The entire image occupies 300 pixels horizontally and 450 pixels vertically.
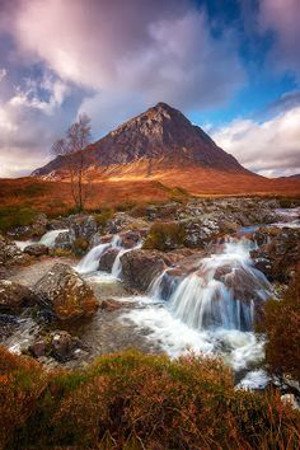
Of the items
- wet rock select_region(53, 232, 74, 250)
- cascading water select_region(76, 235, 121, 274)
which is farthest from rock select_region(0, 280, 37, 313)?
wet rock select_region(53, 232, 74, 250)

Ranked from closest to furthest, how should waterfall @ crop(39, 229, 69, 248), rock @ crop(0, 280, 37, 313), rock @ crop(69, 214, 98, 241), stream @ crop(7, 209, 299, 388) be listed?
stream @ crop(7, 209, 299, 388) → rock @ crop(0, 280, 37, 313) → rock @ crop(69, 214, 98, 241) → waterfall @ crop(39, 229, 69, 248)

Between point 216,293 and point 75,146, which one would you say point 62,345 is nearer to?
point 216,293

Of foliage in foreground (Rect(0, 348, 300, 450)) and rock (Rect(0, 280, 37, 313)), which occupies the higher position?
foliage in foreground (Rect(0, 348, 300, 450))

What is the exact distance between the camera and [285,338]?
6.68 m

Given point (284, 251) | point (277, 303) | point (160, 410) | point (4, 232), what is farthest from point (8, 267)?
point (160, 410)

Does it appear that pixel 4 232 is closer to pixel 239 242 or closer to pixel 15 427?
pixel 239 242

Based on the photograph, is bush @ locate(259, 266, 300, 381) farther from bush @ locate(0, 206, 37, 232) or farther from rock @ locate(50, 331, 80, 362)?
bush @ locate(0, 206, 37, 232)

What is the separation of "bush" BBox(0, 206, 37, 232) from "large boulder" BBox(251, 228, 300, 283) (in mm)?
26392

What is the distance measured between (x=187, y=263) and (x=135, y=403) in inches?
475

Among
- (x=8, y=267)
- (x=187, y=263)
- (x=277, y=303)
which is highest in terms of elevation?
(x=277, y=303)

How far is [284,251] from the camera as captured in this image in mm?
15109

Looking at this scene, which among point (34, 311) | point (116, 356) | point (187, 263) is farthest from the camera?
point (187, 263)

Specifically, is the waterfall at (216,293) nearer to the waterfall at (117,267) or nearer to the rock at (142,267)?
the rock at (142,267)

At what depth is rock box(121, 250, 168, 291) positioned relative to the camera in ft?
54.4
